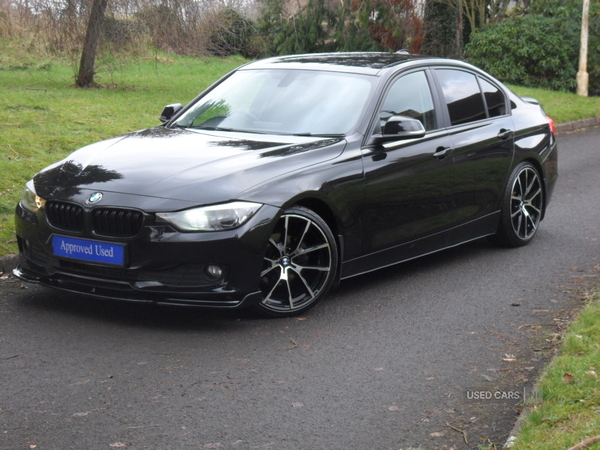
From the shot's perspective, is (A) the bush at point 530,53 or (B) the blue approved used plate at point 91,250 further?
(A) the bush at point 530,53

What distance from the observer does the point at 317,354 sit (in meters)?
5.55

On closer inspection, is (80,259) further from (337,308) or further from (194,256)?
(337,308)

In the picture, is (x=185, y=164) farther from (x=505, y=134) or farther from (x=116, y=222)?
(x=505, y=134)

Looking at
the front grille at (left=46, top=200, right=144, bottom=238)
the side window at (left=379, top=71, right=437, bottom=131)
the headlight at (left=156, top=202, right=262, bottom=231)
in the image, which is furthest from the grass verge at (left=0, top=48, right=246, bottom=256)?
the side window at (left=379, top=71, right=437, bottom=131)

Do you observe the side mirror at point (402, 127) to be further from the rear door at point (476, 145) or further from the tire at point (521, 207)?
the tire at point (521, 207)

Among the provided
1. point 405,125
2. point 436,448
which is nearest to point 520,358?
point 436,448

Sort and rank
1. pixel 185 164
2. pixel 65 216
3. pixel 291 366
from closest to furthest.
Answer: pixel 291 366
pixel 65 216
pixel 185 164

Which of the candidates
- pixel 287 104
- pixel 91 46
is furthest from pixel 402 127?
pixel 91 46

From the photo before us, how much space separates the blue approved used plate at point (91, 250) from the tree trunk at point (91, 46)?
1478 cm

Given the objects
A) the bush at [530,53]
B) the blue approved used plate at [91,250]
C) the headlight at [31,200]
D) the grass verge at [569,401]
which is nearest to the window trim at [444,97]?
the grass verge at [569,401]

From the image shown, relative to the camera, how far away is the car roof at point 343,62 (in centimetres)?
736

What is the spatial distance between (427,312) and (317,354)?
50.0 inches

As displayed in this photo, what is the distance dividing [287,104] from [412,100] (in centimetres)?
99

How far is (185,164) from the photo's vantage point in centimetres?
608
